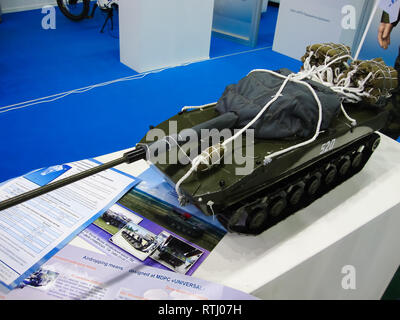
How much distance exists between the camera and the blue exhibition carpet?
7.85 ft

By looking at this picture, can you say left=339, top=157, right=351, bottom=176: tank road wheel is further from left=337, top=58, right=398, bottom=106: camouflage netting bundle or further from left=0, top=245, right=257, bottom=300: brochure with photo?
left=0, top=245, right=257, bottom=300: brochure with photo

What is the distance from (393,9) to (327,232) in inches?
45.8

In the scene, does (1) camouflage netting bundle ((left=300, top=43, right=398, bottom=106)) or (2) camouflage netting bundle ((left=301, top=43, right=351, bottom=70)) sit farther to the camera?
(2) camouflage netting bundle ((left=301, top=43, right=351, bottom=70))

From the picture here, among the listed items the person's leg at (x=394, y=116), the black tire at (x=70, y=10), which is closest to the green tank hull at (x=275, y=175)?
the person's leg at (x=394, y=116)

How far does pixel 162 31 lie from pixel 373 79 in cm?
244

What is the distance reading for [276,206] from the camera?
1039mm

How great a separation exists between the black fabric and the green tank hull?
0.04m

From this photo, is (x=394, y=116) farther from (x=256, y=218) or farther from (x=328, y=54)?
A: (x=256, y=218)

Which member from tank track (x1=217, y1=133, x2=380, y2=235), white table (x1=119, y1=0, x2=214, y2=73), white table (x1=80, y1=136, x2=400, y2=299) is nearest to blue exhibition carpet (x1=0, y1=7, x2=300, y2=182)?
white table (x1=119, y1=0, x2=214, y2=73)

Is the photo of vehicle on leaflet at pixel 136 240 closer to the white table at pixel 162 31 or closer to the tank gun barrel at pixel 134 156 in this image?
the tank gun barrel at pixel 134 156

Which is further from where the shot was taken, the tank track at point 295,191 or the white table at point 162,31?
the white table at point 162,31

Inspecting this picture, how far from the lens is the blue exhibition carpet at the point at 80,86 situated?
239 centimetres

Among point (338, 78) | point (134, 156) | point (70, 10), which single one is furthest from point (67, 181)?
point (70, 10)

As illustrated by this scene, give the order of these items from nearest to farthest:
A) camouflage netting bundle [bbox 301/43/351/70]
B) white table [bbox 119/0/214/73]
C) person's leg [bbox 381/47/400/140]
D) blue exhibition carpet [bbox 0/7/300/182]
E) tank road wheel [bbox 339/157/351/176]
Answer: tank road wheel [bbox 339/157/351/176]
camouflage netting bundle [bbox 301/43/351/70]
person's leg [bbox 381/47/400/140]
blue exhibition carpet [bbox 0/7/300/182]
white table [bbox 119/0/214/73]
